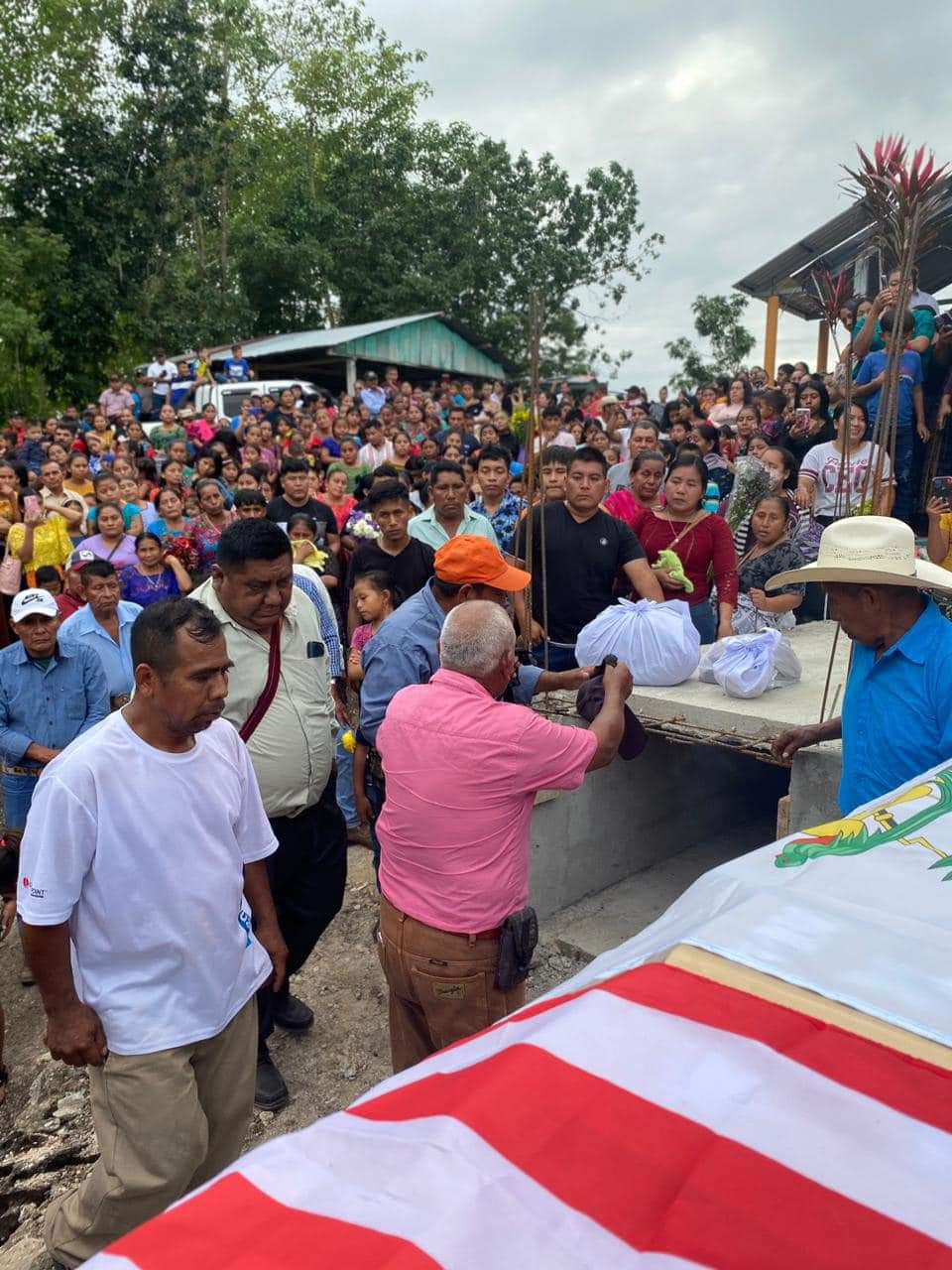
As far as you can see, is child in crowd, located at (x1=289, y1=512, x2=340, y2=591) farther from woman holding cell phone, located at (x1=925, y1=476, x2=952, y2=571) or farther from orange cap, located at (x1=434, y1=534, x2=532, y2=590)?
woman holding cell phone, located at (x1=925, y1=476, x2=952, y2=571)

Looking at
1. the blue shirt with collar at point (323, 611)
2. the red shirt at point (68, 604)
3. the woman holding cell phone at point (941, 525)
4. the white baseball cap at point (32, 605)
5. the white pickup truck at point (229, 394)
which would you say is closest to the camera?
the blue shirt with collar at point (323, 611)

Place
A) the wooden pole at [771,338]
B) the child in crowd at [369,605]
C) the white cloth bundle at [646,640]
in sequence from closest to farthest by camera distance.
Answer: the white cloth bundle at [646,640], the child in crowd at [369,605], the wooden pole at [771,338]

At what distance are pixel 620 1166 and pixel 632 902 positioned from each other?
3.86 meters

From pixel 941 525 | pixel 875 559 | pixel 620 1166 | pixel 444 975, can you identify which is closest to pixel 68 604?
pixel 444 975

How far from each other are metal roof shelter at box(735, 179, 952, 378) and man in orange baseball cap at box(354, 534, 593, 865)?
890 cm

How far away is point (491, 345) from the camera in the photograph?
93.4ft

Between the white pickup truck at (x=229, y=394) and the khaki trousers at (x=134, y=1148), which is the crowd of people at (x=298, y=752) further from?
the white pickup truck at (x=229, y=394)

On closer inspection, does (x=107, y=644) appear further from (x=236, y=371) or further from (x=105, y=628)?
(x=236, y=371)

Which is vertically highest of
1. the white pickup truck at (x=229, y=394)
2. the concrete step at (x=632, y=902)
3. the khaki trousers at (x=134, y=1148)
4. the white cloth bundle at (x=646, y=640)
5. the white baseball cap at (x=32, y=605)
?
the white pickup truck at (x=229, y=394)

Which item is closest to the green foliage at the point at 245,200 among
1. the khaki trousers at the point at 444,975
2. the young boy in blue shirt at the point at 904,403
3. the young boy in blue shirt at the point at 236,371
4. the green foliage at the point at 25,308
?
the green foliage at the point at 25,308

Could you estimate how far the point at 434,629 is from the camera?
335 cm

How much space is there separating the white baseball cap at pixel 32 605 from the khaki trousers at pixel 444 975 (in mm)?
2637

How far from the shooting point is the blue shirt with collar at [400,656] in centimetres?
330

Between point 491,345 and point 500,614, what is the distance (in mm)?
27214
